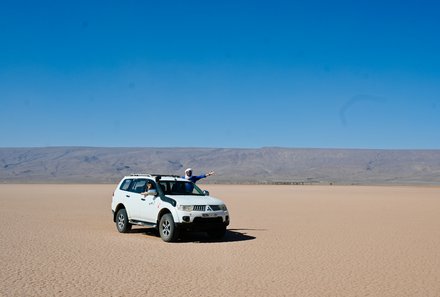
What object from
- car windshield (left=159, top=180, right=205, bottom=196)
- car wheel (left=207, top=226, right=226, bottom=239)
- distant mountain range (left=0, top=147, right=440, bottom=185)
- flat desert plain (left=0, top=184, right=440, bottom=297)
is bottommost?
flat desert plain (left=0, top=184, right=440, bottom=297)

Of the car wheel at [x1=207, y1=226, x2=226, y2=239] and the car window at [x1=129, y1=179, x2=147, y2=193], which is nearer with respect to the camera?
the car wheel at [x1=207, y1=226, x2=226, y2=239]

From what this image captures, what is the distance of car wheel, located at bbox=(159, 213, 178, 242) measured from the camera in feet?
43.4

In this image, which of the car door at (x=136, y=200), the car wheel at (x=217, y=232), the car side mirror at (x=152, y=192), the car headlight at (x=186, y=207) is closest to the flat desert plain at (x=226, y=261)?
the car wheel at (x=217, y=232)

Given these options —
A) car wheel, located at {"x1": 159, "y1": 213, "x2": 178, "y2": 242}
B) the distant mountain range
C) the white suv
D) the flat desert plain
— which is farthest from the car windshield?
the distant mountain range

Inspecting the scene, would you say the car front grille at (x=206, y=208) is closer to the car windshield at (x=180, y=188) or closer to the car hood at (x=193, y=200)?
the car hood at (x=193, y=200)

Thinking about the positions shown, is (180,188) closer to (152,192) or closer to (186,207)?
(152,192)

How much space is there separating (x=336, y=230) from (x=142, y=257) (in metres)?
7.62

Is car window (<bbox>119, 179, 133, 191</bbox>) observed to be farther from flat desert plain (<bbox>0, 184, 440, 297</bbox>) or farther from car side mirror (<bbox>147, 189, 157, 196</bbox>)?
car side mirror (<bbox>147, 189, 157, 196</bbox>)

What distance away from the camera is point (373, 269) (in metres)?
10.0

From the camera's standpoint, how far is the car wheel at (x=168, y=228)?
1323 cm

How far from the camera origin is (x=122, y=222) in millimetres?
15469

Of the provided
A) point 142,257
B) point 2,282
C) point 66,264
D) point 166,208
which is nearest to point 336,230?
point 166,208

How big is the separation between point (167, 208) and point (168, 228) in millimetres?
502

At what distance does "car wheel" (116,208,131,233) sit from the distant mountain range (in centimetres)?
12395
